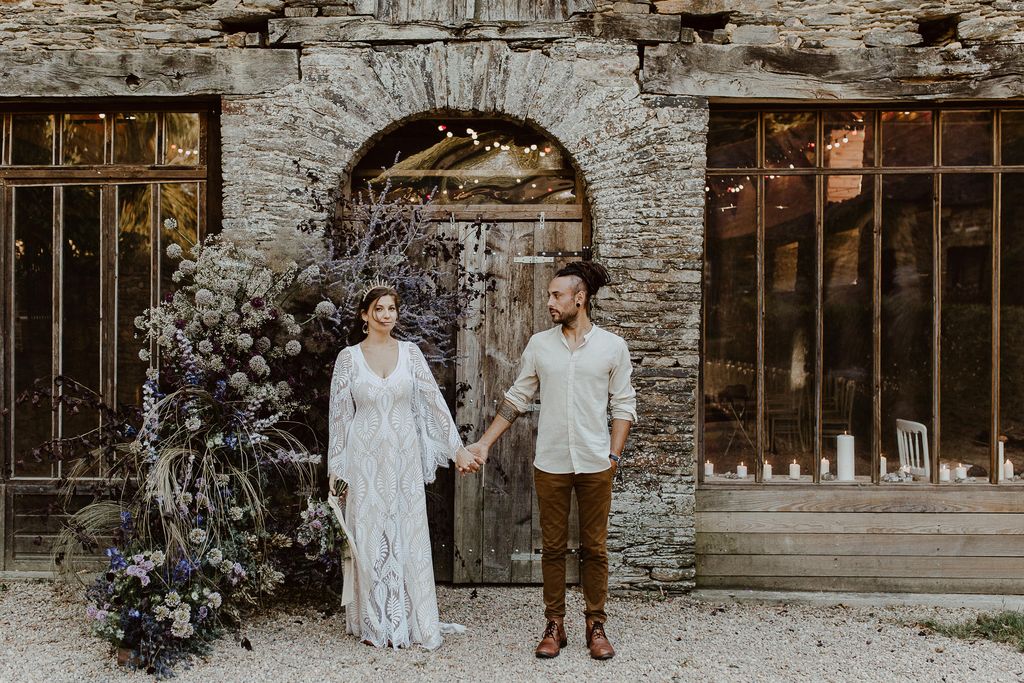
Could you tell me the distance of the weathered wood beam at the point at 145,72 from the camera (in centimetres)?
510

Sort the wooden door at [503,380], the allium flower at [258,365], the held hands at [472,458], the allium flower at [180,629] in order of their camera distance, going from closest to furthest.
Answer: the allium flower at [180,629] → the held hands at [472,458] → the allium flower at [258,365] → the wooden door at [503,380]

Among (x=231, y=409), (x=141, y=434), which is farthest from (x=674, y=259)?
(x=141, y=434)

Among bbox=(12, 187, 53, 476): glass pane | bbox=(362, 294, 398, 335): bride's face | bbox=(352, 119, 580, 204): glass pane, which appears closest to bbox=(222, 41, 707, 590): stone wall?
bbox=(352, 119, 580, 204): glass pane

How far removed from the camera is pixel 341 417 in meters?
4.21

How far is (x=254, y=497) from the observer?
419 centimetres

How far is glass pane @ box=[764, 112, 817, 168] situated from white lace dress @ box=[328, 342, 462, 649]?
303cm

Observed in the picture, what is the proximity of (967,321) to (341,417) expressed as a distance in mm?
4332

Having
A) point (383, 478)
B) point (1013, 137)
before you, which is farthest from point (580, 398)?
point (1013, 137)

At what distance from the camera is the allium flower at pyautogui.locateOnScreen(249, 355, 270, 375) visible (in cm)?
427

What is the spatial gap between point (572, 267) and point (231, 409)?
2109 mm

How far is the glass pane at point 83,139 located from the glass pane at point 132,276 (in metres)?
0.31

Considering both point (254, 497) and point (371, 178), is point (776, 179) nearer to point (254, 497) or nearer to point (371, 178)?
point (371, 178)

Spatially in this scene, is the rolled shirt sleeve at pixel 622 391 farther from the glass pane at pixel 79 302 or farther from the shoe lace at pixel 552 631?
the glass pane at pixel 79 302

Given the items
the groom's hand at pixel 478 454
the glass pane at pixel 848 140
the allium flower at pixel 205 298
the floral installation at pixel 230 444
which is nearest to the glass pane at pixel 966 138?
the glass pane at pixel 848 140
